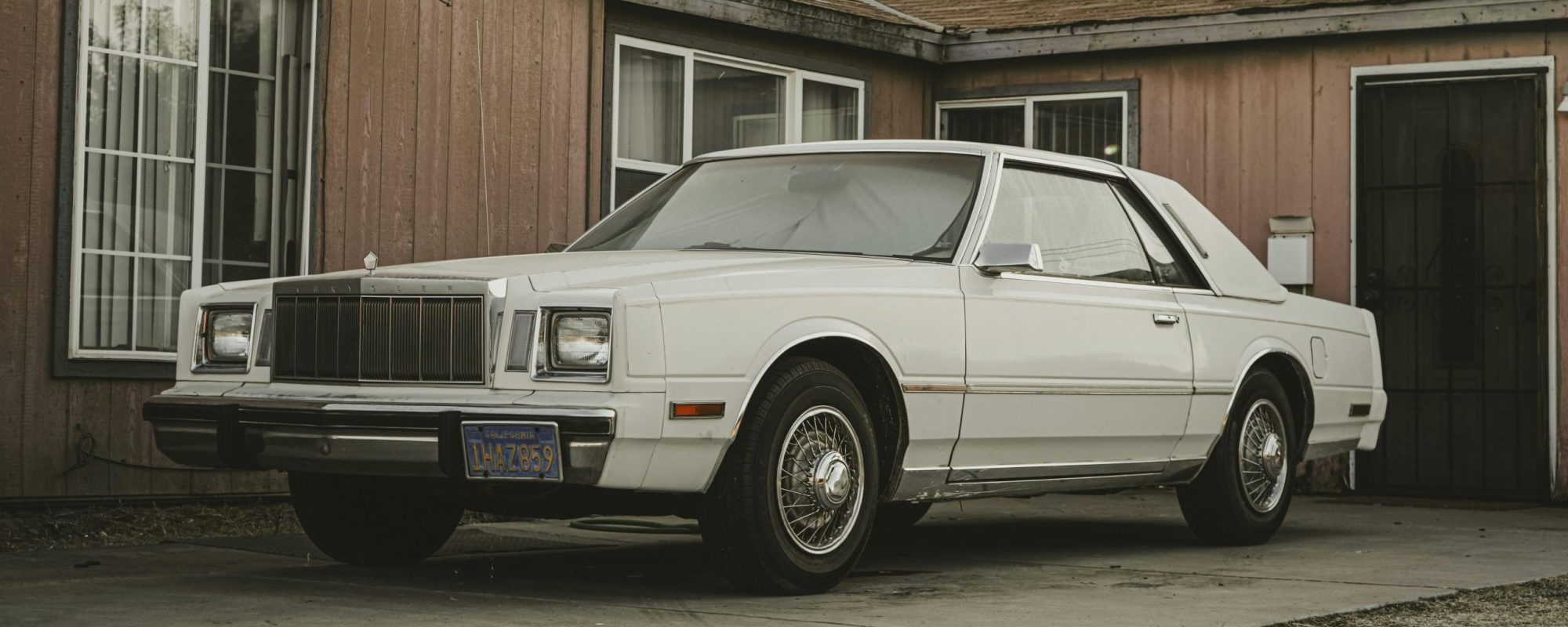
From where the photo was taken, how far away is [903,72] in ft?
41.9

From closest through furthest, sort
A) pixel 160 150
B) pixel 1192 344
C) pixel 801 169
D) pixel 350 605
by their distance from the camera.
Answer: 1. pixel 350 605
2. pixel 801 169
3. pixel 1192 344
4. pixel 160 150

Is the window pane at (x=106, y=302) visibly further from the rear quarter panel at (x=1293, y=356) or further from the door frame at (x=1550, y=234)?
the door frame at (x=1550, y=234)

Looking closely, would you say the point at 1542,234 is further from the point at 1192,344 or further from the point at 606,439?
the point at 606,439

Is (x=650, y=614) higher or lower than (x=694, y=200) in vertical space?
lower

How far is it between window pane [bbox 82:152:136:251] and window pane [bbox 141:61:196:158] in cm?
17

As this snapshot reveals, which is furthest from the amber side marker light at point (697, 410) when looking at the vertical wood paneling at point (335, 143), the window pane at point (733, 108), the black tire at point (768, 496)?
the window pane at point (733, 108)

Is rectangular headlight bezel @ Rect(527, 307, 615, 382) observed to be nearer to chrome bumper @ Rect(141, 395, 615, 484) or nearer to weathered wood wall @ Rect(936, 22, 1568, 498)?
chrome bumper @ Rect(141, 395, 615, 484)

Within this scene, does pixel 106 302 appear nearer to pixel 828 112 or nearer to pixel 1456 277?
pixel 828 112

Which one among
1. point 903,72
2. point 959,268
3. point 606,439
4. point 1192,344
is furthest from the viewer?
point 903,72

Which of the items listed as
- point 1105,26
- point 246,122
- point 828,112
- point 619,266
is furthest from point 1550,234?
point 246,122

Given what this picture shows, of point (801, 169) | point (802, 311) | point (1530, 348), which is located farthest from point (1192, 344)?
point (1530, 348)

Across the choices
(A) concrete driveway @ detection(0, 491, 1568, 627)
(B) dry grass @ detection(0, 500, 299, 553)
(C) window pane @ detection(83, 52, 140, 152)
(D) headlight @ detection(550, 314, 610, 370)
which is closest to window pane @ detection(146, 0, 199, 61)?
(C) window pane @ detection(83, 52, 140, 152)

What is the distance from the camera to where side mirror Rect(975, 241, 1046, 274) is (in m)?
5.97

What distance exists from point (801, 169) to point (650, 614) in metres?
2.10
